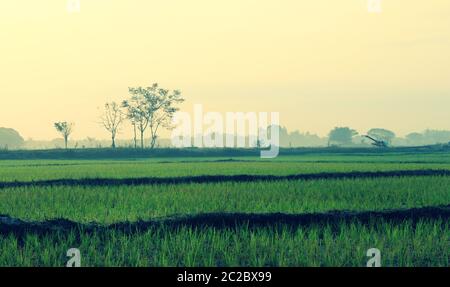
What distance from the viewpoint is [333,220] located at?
9078mm

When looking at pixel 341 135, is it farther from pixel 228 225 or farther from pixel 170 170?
pixel 228 225

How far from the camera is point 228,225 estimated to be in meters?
8.86

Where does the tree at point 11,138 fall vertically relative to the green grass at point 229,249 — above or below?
above

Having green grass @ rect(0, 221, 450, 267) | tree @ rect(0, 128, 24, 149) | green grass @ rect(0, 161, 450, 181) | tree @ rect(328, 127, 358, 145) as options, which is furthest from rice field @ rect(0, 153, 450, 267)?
tree @ rect(0, 128, 24, 149)

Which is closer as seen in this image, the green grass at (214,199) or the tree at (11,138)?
the green grass at (214,199)

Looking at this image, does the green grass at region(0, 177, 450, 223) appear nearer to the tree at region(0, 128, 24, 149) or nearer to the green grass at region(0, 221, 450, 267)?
the green grass at region(0, 221, 450, 267)

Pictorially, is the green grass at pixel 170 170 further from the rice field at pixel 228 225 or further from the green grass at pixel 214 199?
the rice field at pixel 228 225

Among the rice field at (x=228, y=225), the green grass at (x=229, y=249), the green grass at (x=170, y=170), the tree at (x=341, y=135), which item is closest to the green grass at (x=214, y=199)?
the rice field at (x=228, y=225)

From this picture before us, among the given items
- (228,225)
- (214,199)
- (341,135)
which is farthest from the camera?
(341,135)

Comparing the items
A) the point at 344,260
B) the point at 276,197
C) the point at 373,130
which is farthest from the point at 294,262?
the point at 373,130

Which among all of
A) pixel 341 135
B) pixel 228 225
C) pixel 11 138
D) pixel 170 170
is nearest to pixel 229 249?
pixel 228 225

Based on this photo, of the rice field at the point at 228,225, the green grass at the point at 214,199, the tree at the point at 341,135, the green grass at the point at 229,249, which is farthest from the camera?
the tree at the point at 341,135

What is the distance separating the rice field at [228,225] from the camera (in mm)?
6578

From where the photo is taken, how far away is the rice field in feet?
21.6
